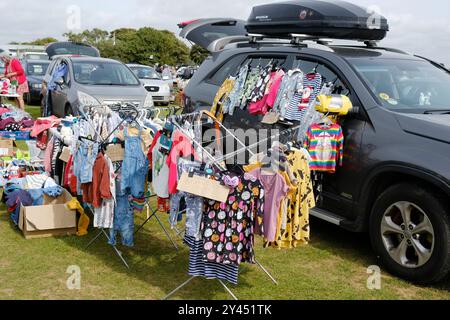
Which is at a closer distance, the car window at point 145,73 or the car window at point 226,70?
the car window at point 226,70

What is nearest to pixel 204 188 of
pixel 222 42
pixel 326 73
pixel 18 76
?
pixel 326 73

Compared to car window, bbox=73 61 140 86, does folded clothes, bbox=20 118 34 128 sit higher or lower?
lower

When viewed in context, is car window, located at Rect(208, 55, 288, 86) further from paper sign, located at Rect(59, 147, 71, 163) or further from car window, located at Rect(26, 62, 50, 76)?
car window, located at Rect(26, 62, 50, 76)

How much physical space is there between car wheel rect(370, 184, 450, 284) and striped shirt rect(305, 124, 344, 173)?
1.87 ft

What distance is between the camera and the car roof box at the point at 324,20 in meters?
5.76

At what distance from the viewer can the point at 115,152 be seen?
4832 mm

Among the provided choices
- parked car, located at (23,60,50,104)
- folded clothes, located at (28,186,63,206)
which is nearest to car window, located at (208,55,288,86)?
folded clothes, located at (28,186,63,206)

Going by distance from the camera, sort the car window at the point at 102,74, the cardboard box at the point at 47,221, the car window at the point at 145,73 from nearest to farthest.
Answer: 1. the cardboard box at the point at 47,221
2. the car window at the point at 102,74
3. the car window at the point at 145,73

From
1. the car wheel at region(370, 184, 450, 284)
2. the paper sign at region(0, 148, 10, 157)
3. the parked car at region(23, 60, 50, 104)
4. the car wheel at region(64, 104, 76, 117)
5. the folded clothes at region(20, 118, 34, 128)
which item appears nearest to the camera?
the car wheel at region(370, 184, 450, 284)

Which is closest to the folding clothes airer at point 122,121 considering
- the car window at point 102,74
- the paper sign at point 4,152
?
the paper sign at point 4,152

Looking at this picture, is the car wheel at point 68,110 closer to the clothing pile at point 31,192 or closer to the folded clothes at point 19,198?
the clothing pile at point 31,192

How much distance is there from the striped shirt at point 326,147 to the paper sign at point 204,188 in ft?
4.91

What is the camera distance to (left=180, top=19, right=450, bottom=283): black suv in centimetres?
423
